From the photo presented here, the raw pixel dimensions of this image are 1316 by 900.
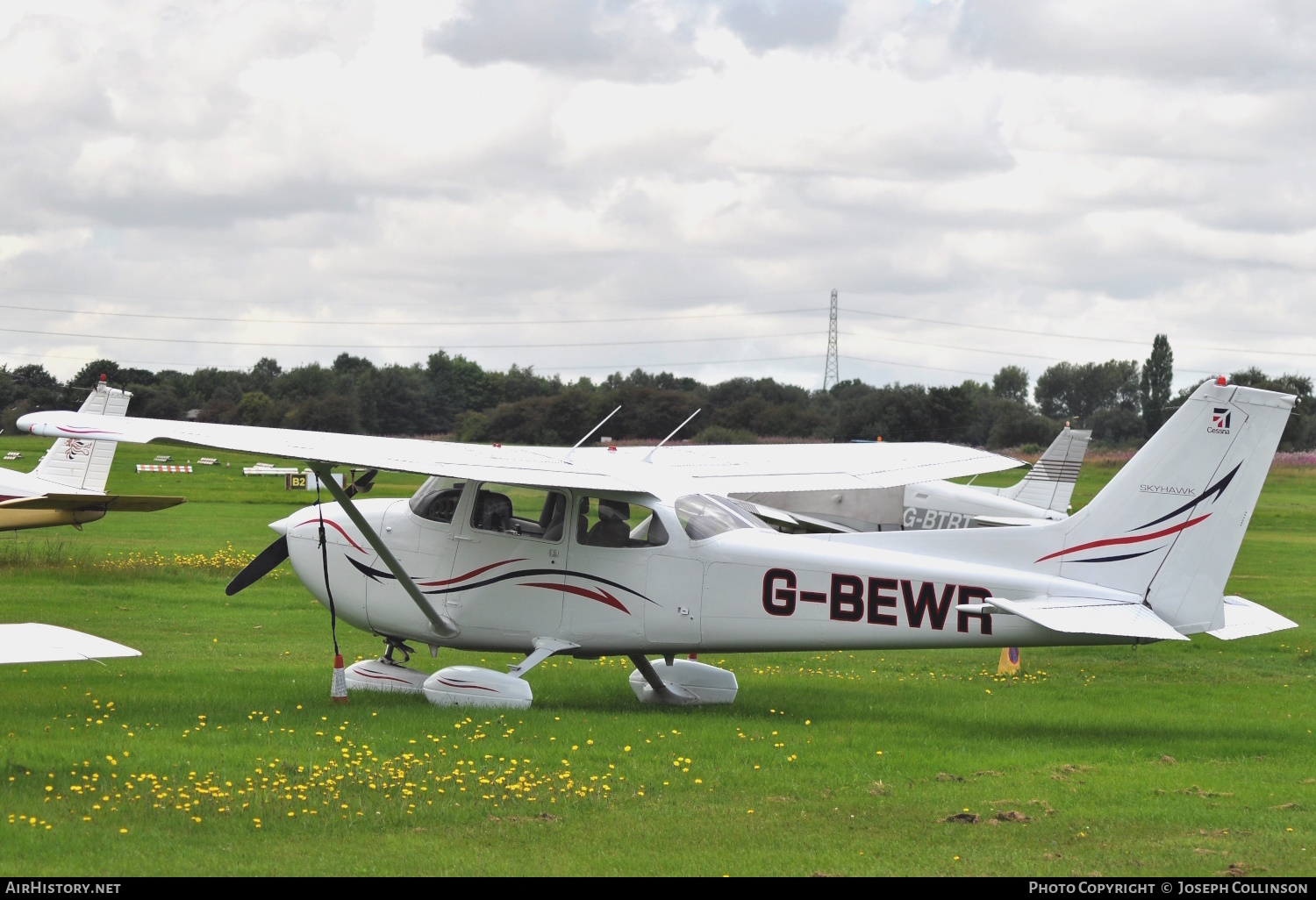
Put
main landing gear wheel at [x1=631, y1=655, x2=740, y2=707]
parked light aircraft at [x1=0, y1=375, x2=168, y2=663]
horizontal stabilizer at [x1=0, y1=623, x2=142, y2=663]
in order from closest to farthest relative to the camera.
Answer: horizontal stabilizer at [x1=0, y1=623, x2=142, y2=663]
main landing gear wheel at [x1=631, y1=655, x2=740, y2=707]
parked light aircraft at [x1=0, y1=375, x2=168, y2=663]

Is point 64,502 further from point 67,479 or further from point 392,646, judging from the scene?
point 392,646

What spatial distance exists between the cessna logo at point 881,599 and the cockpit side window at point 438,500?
280cm

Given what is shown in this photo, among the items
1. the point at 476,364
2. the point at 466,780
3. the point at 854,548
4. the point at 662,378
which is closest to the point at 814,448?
the point at 854,548

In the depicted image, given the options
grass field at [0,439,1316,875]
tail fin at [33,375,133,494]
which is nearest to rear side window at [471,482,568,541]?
grass field at [0,439,1316,875]

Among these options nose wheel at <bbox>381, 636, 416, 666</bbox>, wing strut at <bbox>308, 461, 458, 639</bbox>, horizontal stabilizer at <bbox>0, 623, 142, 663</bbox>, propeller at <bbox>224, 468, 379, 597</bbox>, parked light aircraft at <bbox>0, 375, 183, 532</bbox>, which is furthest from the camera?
parked light aircraft at <bbox>0, 375, 183, 532</bbox>

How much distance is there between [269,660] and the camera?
44.2ft

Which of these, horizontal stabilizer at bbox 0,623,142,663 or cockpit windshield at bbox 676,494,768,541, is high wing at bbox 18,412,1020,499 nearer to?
cockpit windshield at bbox 676,494,768,541

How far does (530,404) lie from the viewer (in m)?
48.8

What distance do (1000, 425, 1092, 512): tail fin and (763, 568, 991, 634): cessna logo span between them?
1461cm

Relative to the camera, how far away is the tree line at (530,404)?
46781mm

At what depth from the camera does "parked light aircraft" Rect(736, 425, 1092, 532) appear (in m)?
23.5

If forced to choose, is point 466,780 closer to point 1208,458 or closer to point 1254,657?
point 1208,458

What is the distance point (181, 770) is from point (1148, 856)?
5.36 metres

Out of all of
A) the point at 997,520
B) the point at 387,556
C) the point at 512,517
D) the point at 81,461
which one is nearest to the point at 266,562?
the point at 387,556
